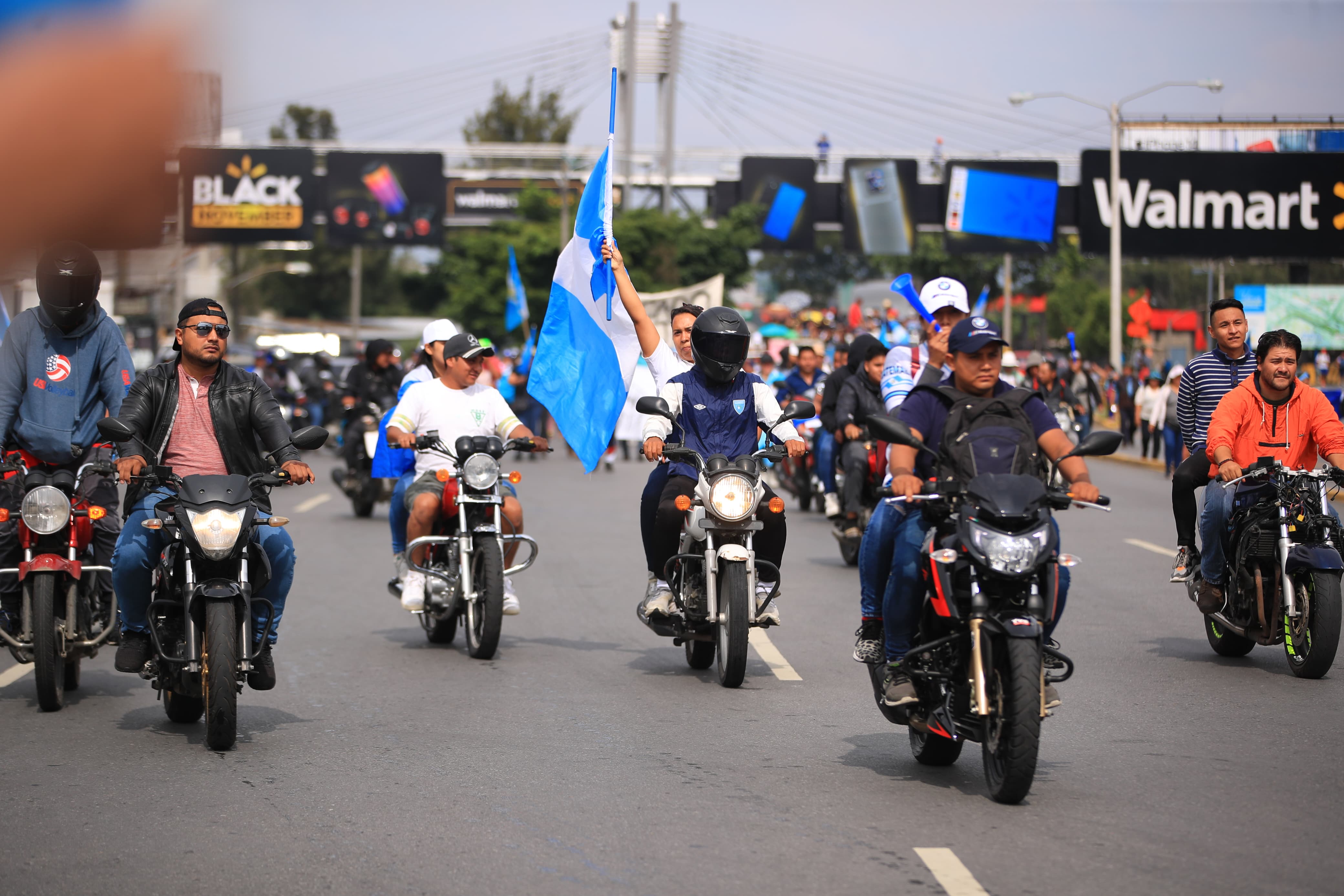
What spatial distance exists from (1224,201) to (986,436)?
36.9 metres

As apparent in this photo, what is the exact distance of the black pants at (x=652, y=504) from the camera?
8.40 metres

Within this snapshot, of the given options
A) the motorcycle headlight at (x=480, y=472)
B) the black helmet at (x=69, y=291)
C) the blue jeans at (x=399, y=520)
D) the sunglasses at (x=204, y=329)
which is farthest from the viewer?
the blue jeans at (x=399, y=520)

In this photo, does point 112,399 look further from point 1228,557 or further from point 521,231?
point 521,231

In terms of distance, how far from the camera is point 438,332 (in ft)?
34.3

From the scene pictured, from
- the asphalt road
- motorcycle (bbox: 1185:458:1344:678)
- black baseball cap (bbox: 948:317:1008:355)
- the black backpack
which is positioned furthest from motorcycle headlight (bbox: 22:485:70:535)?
motorcycle (bbox: 1185:458:1344:678)

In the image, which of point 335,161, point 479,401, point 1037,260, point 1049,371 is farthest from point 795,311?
point 479,401

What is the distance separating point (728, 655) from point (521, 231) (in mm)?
47568

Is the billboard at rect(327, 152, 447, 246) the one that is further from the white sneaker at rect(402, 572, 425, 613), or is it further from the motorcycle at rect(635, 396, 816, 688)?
the motorcycle at rect(635, 396, 816, 688)

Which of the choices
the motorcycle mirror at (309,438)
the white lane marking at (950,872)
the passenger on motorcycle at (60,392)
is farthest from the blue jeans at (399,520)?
the white lane marking at (950,872)

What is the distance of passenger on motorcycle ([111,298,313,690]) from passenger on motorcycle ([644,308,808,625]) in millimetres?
2013

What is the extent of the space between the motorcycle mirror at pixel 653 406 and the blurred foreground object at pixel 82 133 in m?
3.69

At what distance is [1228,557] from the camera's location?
8680 mm

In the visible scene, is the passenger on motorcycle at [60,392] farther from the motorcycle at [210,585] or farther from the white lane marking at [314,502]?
the white lane marking at [314,502]

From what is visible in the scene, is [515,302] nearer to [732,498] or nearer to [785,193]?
[785,193]
